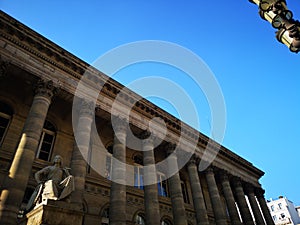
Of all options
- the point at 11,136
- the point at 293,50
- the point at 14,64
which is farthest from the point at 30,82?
the point at 293,50

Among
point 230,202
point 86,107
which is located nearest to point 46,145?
point 86,107

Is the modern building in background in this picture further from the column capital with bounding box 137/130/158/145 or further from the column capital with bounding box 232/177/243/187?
the column capital with bounding box 137/130/158/145

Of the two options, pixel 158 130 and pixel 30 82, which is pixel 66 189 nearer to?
pixel 30 82

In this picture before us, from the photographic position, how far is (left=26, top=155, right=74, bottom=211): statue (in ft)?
22.0

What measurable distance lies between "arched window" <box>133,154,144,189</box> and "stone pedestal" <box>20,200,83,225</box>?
39.6 feet

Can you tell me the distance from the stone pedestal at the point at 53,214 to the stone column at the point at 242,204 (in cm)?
1947

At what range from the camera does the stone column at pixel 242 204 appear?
21203 mm

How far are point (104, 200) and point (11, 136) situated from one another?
6869mm

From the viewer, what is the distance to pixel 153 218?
13414mm

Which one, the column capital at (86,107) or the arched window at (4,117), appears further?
the column capital at (86,107)

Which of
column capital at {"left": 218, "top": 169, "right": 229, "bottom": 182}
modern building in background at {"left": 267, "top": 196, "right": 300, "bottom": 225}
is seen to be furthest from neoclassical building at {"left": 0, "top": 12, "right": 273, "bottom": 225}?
modern building in background at {"left": 267, "top": 196, "right": 300, "bottom": 225}

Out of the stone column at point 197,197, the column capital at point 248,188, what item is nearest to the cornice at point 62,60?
the stone column at point 197,197

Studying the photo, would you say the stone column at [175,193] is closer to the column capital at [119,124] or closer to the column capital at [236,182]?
the column capital at [119,124]

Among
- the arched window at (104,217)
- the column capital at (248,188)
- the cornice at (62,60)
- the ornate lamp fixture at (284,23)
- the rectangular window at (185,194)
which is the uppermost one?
the cornice at (62,60)
